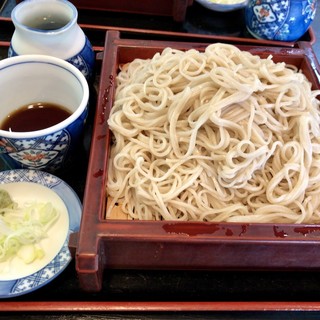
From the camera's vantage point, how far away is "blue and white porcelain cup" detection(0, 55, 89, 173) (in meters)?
1.23

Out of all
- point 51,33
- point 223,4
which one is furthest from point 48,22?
point 223,4

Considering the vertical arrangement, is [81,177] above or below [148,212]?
below

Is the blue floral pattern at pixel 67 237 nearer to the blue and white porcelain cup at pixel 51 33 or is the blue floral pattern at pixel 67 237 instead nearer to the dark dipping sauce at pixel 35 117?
the dark dipping sauce at pixel 35 117

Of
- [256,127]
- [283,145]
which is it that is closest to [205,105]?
[256,127]

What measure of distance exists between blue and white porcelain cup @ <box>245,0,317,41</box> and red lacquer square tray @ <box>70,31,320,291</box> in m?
1.15

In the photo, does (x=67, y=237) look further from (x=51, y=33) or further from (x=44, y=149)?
(x=51, y=33)

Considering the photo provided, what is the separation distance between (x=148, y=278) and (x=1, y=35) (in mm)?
1506

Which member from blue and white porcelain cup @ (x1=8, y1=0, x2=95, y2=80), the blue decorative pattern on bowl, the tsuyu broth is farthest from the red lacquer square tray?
the tsuyu broth

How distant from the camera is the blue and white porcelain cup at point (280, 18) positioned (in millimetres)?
1887

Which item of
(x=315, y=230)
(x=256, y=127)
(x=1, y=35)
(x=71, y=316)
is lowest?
(x=71, y=316)

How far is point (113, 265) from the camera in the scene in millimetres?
1231

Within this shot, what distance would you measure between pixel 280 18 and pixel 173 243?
1.37 m

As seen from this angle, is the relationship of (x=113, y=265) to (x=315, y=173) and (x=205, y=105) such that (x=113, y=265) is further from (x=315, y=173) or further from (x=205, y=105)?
(x=315, y=173)

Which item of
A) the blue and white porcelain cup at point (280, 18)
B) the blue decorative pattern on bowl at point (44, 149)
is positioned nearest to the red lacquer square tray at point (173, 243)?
the blue decorative pattern on bowl at point (44, 149)
